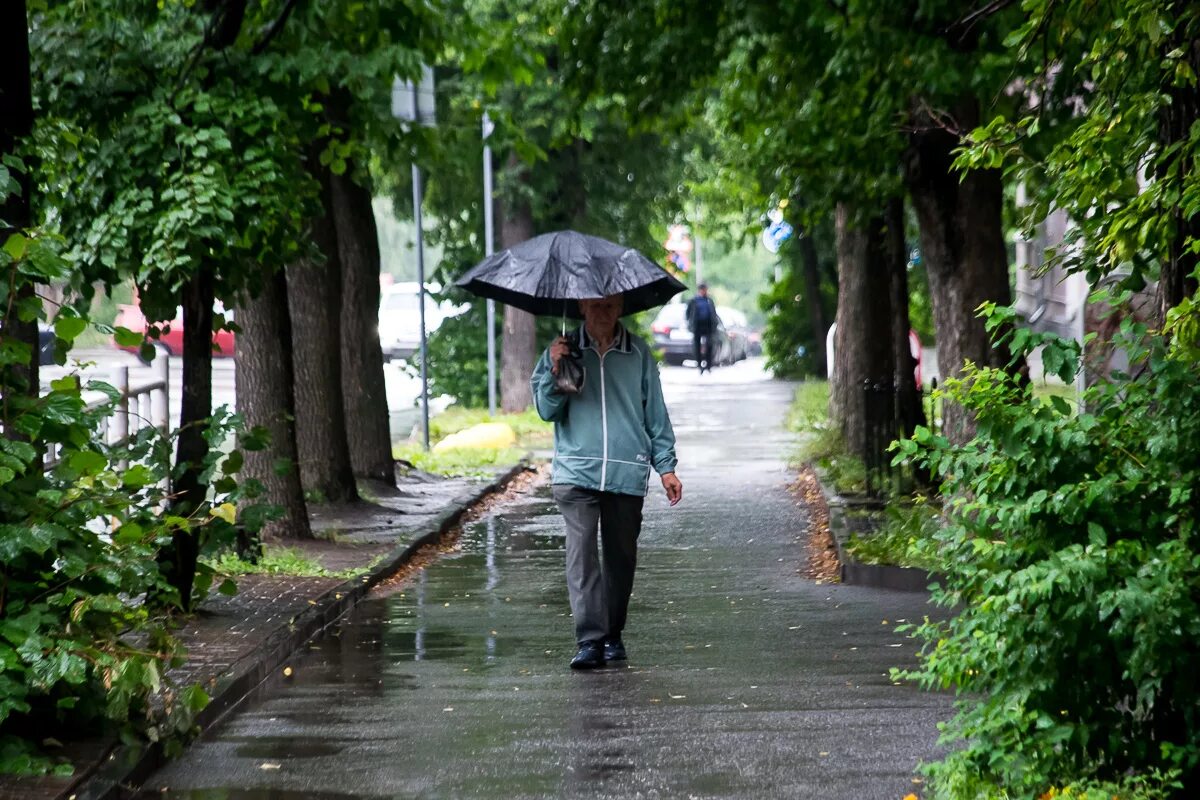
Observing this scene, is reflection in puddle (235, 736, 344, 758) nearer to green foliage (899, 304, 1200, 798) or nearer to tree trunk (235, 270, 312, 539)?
green foliage (899, 304, 1200, 798)

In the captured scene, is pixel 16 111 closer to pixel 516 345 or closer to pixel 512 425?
pixel 512 425

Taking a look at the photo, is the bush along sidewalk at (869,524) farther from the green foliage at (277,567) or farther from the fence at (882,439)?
the green foliage at (277,567)

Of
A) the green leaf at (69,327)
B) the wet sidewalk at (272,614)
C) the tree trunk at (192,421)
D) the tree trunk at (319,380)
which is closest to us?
the wet sidewalk at (272,614)

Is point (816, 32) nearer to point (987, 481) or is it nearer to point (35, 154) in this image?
point (35, 154)

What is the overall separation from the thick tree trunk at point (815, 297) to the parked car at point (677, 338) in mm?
12276

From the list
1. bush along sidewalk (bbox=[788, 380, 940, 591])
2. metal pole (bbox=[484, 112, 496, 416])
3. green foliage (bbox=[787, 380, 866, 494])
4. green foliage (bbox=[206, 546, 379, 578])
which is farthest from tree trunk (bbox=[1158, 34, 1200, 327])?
metal pole (bbox=[484, 112, 496, 416])

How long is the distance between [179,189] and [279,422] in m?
4.68

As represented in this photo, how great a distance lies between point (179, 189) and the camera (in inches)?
378

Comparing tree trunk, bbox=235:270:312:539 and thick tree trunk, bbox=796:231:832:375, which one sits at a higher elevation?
thick tree trunk, bbox=796:231:832:375

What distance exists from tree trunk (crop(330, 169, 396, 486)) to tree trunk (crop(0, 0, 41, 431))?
1111cm

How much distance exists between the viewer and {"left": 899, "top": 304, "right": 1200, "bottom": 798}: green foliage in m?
5.29

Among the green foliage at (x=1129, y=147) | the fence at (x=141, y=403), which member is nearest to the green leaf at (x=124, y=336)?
the green foliage at (x=1129, y=147)

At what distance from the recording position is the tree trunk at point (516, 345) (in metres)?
30.8

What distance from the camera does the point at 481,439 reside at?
81.7 ft
